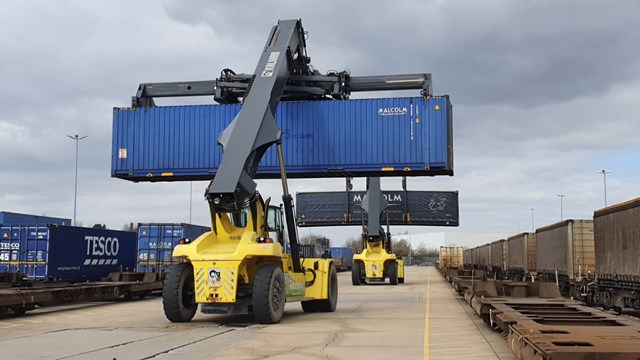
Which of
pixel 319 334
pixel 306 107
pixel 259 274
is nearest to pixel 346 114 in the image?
pixel 306 107

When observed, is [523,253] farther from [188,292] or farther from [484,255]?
[188,292]

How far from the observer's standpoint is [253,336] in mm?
12648

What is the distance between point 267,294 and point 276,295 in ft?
2.33

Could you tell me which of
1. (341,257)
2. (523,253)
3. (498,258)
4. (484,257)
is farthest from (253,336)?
(341,257)

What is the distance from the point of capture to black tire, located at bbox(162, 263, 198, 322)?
48.3 ft

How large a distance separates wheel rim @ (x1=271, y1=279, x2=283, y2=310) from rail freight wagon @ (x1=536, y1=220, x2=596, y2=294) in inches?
492

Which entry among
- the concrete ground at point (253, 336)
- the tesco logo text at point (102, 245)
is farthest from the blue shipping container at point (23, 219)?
the concrete ground at point (253, 336)

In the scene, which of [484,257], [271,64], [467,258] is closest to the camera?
[271,64]

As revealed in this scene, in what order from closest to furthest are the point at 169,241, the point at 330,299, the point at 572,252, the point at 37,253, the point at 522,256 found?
the point at 330,299
the point at 572,252
the point at 37,253
the point at 169,241
the point at 522,256

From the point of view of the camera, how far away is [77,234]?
84.9ft

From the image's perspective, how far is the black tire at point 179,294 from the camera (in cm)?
1471

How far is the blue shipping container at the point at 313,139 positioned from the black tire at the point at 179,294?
8.24m

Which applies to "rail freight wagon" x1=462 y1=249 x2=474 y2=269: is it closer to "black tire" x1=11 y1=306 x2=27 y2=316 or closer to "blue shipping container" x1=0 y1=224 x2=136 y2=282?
"blue shipping container" x1=0 y1=224 x2=136 y2=282

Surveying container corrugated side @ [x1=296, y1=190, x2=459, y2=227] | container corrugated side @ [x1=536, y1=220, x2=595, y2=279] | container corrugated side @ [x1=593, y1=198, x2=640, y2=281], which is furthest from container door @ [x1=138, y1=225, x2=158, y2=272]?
container corrugated side @ [x1=296, y1=190, x2=459, y2=227]
